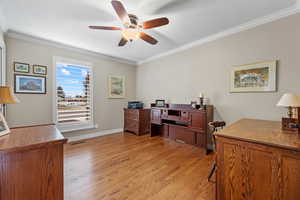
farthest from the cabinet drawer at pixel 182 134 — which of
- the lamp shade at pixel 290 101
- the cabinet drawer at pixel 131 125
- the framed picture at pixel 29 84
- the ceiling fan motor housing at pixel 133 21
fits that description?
the framed picture at pixel 29 84

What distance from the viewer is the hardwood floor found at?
167 centimetres

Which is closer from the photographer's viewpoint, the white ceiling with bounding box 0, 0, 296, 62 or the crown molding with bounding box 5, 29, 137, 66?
the white ceiling with bounding box 0, 0, 296, 62

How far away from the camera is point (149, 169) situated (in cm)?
223

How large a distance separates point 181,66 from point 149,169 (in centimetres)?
265

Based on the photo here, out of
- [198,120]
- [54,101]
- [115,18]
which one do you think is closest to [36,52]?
[54,101]

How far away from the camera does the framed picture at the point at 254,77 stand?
7.66ft

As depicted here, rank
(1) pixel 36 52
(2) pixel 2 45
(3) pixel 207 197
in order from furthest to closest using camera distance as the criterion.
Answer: (1) pixel 36 52 → (2) pixel 2 45 → (3) pixel 207 197

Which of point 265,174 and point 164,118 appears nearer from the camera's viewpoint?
point 265,174

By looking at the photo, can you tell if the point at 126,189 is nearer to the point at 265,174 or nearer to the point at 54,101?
the point at 265,174

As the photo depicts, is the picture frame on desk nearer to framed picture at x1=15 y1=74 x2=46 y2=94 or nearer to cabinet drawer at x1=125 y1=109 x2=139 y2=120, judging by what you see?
cabinet drawer at x1=125 y1=109 x2=139 y2=120

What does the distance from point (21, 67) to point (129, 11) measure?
259cm

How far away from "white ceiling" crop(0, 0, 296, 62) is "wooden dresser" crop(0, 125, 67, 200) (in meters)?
1.90

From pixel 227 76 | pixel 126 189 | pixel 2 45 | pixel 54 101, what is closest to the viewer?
pixel 126 189

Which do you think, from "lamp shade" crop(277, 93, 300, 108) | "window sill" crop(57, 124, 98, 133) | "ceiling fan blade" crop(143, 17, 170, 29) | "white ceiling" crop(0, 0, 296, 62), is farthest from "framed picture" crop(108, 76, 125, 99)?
"lamp shade" crop(277, 93, 300, 108)
